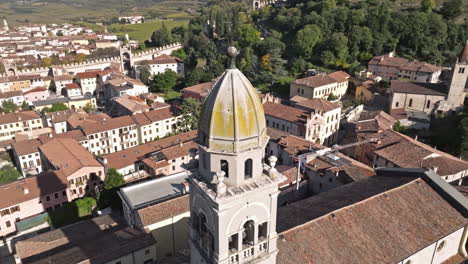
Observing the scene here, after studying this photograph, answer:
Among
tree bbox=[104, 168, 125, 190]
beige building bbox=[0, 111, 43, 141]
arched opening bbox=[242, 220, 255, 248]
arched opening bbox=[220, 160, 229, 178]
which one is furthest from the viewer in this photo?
beige building bbox=[0, 111, 43, 141]

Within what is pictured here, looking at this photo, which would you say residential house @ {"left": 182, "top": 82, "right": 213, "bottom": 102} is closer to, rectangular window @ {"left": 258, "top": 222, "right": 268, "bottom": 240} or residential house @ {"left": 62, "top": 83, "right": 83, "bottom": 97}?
residential house @ {"left": 62, "top": 83, "right": 83, "bottom": 97}

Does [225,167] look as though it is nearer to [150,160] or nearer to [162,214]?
[162,214]

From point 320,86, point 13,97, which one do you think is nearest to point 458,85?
point 320,86

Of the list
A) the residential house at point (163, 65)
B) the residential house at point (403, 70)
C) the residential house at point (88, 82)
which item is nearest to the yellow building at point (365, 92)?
the residential house at point (403, 70)

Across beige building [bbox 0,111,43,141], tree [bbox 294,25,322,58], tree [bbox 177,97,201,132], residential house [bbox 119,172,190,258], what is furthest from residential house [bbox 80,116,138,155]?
tree [bbox 294,25,322,58]

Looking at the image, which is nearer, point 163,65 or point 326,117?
point 326,117
